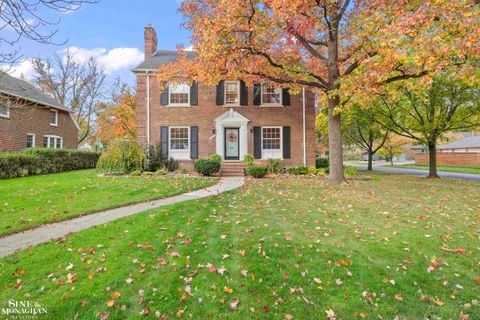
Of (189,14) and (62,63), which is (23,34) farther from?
(62,63)

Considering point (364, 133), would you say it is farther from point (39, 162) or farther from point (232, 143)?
point (39, 162)

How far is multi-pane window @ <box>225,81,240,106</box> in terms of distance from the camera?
14.7m

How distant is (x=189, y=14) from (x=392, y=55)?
8052 millimetres

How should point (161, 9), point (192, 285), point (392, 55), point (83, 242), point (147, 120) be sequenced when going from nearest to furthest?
point (192, 285), point (83, 242), point (392, 55), point (161, 9), point (147, 120)

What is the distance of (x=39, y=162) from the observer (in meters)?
13.1

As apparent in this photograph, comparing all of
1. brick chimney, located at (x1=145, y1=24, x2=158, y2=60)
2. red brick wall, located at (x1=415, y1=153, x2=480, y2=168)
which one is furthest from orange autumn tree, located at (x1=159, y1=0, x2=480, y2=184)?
red brick wall, located at (x1=415, y1=153, x2=480, y2=168)

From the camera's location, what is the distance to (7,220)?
4.75m

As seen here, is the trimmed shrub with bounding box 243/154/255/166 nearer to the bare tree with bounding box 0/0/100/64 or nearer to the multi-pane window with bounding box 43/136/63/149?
the bare tree with bounding box 0/0/100/64

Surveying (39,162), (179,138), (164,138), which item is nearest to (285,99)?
(179,138)

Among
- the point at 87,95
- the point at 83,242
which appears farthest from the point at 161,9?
the point at 87,95

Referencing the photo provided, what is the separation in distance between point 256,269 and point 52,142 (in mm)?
22869

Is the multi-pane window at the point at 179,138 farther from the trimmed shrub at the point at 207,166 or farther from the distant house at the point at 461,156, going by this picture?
the distant house at the point at 461,156

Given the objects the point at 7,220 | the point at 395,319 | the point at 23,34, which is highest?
the point at 23,34

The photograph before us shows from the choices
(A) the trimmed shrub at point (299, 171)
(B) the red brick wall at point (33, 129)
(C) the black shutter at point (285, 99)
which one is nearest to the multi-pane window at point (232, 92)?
(C) the black shutter at point (285, 99)
